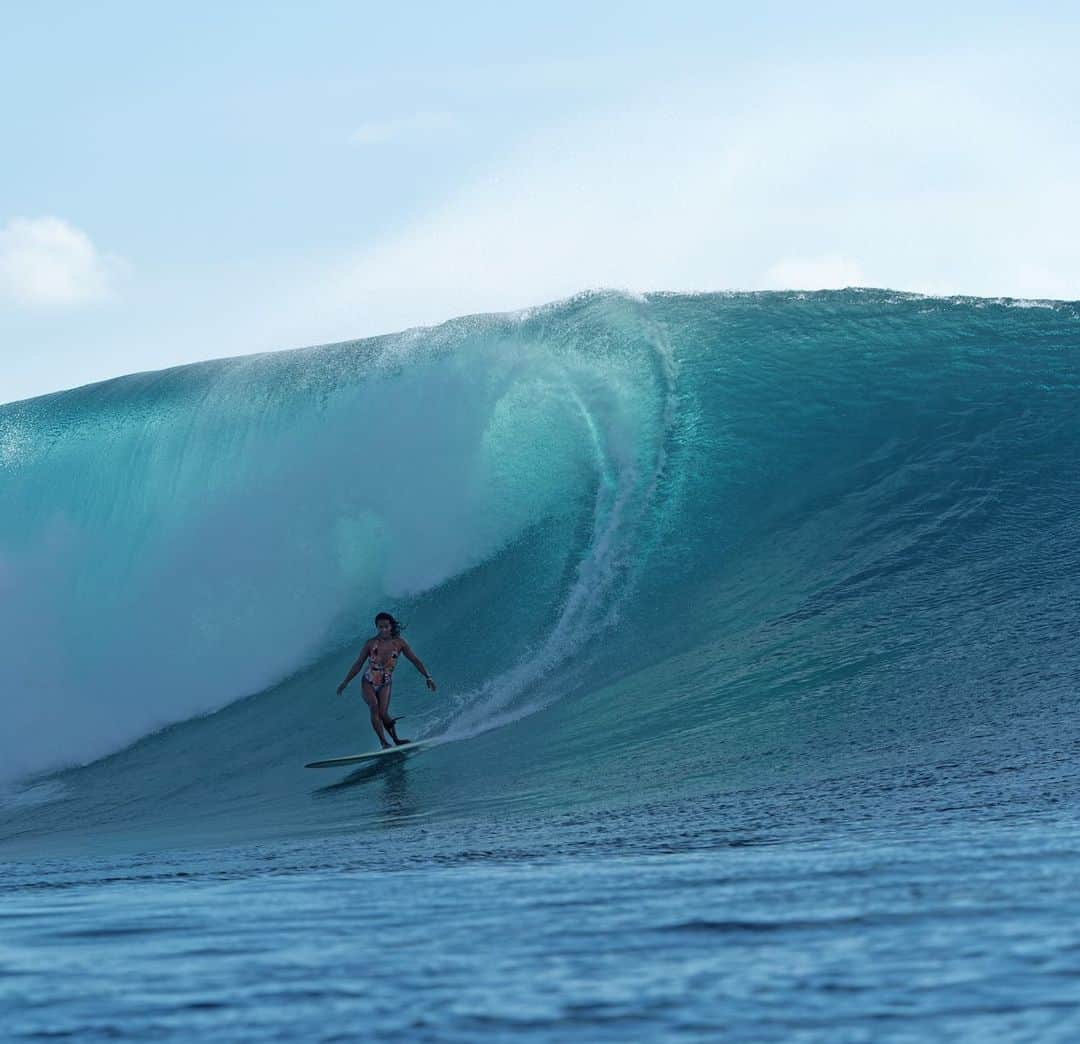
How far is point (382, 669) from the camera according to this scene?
9.43 metres

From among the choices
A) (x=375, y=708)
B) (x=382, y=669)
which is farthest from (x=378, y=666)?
(x=375, y=708)

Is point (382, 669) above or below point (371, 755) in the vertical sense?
above

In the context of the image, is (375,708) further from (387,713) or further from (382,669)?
(382,669)

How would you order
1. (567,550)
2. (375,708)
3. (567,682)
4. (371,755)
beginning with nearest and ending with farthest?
(371,755), (375,708), (567,682), (567,550)

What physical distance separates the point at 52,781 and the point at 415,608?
3.03 meters

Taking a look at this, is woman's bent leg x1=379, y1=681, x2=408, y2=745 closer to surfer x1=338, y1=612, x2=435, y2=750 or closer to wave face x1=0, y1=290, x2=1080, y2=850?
surfer x1=338, y1=612, x2=435, y2=750

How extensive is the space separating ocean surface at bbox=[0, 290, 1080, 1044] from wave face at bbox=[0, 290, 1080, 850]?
0.14ft

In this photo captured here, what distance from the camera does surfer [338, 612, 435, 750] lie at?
9234 mm

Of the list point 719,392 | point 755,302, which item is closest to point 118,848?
point 719,392

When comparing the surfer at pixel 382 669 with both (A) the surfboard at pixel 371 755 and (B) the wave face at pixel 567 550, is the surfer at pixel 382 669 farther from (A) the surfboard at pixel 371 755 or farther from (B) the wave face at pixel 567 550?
(B) the wave face at pixel 567 550

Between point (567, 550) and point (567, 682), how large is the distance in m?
2.29

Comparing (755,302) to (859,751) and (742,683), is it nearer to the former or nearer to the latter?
(742,683)

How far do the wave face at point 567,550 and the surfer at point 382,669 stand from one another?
0.40m

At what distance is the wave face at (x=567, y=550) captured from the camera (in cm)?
797
